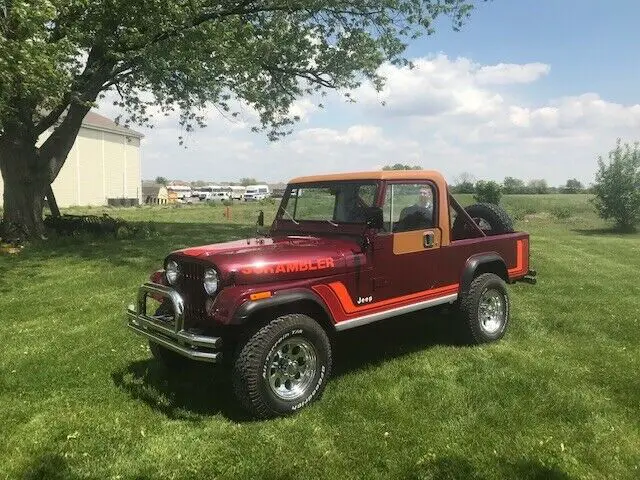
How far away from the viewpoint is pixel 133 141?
197 ft

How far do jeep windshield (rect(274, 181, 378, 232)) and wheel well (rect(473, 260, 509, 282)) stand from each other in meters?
1.82

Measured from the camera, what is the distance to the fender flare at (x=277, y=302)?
448cm

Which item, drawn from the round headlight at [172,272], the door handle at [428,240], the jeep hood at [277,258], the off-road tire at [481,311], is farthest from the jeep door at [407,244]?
the round headlight at [172,272]

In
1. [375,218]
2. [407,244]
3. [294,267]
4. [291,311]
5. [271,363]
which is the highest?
[375,218]

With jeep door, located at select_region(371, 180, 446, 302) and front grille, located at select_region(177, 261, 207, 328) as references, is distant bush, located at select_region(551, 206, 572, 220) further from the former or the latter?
front grille, located at select_region(177, 261, 207, 328)

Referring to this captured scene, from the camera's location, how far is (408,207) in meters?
5.99

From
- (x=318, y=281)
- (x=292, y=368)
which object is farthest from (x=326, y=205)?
(x=292, y=368)

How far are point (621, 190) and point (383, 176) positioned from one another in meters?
27.7

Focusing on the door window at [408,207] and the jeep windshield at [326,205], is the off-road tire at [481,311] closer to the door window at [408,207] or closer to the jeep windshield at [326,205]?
the door window at [408,207]

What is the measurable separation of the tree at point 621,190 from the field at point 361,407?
23.6 meters

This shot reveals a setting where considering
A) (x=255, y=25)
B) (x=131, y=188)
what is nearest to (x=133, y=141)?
(x=131, y=188)

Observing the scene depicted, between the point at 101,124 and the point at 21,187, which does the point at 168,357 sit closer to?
the point at 21,187

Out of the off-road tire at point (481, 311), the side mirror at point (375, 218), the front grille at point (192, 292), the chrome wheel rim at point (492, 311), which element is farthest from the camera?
the chrome wheel rim at point (492, 311)

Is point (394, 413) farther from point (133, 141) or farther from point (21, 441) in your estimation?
point (133, 141)
